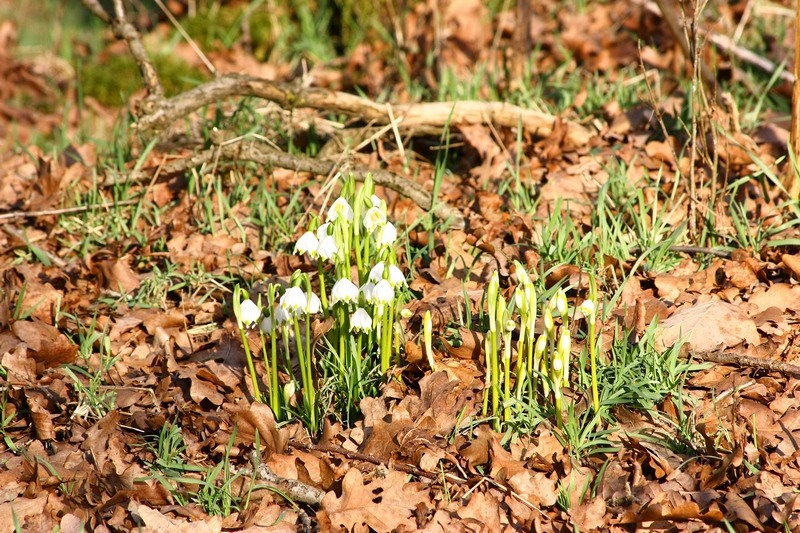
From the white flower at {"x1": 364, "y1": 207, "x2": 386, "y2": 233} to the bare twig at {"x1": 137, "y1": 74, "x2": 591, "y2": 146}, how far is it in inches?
63.0

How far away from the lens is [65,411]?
117 inches

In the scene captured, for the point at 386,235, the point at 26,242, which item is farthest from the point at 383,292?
the point at 26,242

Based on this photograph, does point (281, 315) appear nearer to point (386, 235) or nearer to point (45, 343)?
point (386, 235)

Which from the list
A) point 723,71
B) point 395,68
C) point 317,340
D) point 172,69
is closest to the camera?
point 317,340

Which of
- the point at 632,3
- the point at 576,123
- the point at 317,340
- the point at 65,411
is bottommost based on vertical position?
the point at 65,411

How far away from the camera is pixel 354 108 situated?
413 cm

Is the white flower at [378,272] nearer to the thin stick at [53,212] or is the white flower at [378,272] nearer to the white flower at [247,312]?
the white flower at [247,312]

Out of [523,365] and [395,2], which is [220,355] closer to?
[523,365]

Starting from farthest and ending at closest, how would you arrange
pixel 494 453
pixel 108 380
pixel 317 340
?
pixel 108 380 < pixel 317 340 < pixel 494 453

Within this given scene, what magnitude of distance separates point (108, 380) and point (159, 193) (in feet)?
4.26

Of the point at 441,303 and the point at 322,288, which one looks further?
the point at 441,303

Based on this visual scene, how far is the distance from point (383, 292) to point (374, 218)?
10.1 inches

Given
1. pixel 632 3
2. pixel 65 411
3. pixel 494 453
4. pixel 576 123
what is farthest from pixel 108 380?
pixel 632 3

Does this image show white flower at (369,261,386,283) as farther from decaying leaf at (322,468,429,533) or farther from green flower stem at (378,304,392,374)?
decaying leaf at (322,468,429,533)
